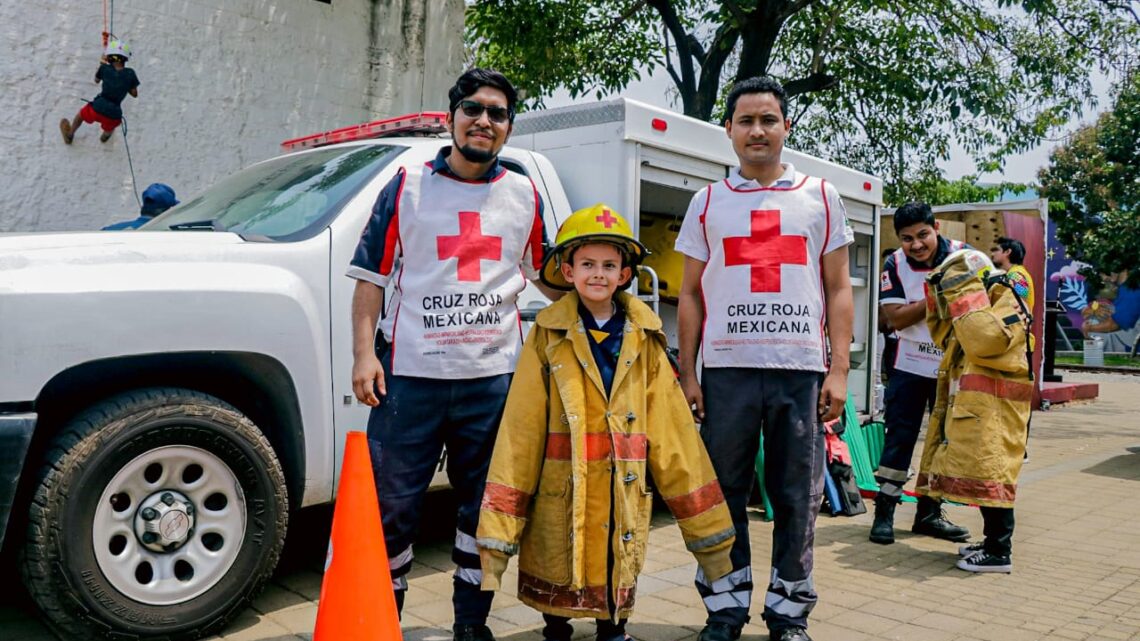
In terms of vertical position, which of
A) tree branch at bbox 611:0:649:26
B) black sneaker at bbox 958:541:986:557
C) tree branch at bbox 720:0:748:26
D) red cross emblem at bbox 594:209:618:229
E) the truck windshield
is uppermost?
tree branch at bbox 611:0:649:26

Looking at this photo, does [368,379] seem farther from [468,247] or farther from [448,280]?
[468,247]

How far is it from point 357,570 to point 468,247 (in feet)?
3.65

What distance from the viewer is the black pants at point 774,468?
142 inches

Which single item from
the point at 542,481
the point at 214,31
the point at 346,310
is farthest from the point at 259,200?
the point at 214,31

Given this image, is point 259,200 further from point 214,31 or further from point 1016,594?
point 214,31

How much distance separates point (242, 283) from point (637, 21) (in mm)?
12782

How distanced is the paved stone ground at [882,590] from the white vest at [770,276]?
116 cm

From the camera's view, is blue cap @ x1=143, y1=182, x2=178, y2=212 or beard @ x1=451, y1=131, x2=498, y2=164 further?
blue cap @ x1=143, y1=182, x2=178, y2=212

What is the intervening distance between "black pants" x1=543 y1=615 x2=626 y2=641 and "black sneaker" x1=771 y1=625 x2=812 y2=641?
64 cm

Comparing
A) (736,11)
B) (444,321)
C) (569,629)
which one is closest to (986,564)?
(569,629)

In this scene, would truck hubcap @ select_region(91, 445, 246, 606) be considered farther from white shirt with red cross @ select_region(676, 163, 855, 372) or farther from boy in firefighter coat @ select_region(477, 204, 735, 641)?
white shirt with red cross @ select_region(676, 163, 855, 372)

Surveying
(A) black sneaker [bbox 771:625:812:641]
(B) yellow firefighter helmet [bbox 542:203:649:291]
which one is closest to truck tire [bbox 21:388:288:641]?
(B) yellow firefighter helmet [bbox 542:203:649:291]

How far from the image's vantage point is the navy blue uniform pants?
128 inches

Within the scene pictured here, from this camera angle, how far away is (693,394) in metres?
3.69
